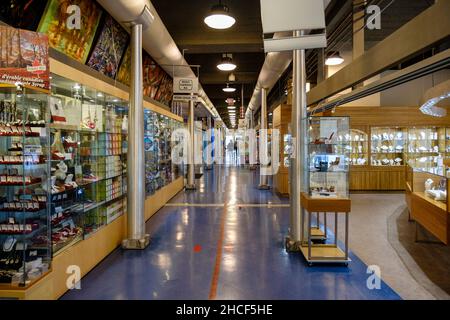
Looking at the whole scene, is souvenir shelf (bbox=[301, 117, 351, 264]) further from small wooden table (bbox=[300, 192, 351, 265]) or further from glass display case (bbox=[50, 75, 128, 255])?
glass display case (bbox=[50, 75, 128, 255])

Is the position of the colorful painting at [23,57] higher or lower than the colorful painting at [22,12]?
lower

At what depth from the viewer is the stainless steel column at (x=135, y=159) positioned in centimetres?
510

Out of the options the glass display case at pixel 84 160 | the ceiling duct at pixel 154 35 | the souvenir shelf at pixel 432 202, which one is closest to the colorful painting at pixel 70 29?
the ceiling duct at pixel 154 35

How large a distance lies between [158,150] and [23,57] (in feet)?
17.7

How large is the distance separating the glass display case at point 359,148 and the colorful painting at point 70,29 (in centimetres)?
862

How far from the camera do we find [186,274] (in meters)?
4.05

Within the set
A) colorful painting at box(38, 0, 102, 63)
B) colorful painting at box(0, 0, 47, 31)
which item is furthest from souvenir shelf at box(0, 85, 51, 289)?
colorful painting at box(38, 0, 102, 63)

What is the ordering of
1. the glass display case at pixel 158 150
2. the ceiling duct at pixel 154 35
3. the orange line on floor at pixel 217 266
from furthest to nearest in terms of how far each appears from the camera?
the glass display case at pixel 158 150 < the ceiling duct at pixel 154 35 < the orange line on floor at pixel 217 266

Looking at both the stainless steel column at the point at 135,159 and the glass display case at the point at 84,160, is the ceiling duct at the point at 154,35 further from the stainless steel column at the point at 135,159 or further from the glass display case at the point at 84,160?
the glass display case at the point at 84,160

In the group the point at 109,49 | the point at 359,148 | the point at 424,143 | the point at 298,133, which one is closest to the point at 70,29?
the point at 109,49

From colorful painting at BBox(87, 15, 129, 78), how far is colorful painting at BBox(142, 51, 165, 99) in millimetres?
1608

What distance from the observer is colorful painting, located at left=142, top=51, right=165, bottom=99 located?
7641 millimetres
